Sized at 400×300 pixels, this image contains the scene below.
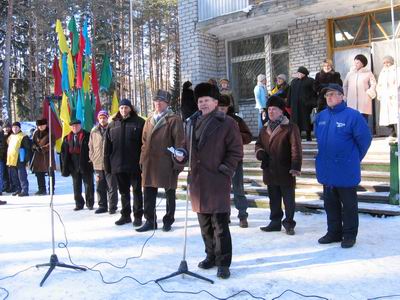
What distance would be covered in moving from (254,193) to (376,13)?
18.7ft

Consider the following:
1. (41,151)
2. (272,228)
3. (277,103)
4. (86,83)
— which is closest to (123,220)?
(272,228)

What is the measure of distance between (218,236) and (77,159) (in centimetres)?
446

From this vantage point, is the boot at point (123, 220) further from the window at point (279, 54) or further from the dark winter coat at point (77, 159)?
the window at point (279, 54)

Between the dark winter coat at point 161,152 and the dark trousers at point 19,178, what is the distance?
542cm

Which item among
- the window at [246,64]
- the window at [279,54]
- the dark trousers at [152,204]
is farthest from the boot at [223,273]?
Result: the window at [246,64]

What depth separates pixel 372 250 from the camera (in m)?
4.61

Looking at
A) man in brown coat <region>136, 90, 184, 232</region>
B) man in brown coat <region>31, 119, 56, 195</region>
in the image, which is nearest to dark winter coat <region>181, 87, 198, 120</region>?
man in brown coat <region>136, 90, 184, 232</region>

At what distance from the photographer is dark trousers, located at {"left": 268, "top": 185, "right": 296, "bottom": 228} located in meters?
5.37

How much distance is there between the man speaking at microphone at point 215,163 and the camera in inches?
157

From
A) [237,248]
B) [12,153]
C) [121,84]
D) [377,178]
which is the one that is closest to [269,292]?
[237,248]

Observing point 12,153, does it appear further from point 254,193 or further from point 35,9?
point 35,9

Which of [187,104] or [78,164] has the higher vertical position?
[187,104]

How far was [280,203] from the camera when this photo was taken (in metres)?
5.54

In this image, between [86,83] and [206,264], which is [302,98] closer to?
[206,264]
